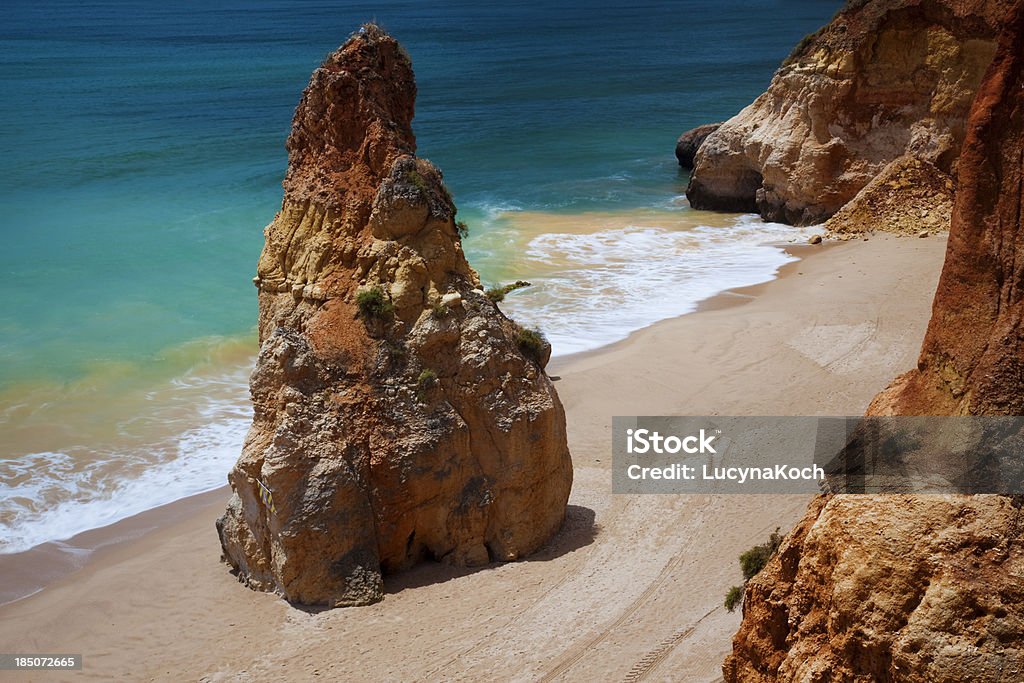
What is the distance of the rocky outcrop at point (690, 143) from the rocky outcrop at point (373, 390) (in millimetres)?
30120

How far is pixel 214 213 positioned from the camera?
35.5 m

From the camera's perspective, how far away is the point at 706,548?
11.1m

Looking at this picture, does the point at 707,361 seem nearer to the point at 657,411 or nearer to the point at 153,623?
the point at 657,411

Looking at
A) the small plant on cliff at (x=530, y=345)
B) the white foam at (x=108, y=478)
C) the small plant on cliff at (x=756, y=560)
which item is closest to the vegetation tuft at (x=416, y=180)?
the small plant on cliff at (x=530, y=345)

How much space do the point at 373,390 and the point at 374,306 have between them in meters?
0.86

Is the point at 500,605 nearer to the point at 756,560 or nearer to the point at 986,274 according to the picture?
the point at 756,560

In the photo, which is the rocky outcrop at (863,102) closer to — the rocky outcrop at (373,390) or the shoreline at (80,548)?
the rocky outcrop at (373,390)

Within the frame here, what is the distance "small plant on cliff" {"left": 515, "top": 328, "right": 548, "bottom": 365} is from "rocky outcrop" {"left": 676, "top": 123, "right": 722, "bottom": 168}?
30.0 meters

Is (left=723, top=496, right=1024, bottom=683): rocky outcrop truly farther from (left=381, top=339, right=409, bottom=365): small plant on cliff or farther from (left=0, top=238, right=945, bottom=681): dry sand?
(left=381, top=339, right=409, bottom=365): small plant on cliff

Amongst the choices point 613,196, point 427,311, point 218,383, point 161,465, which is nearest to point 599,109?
point 613,196

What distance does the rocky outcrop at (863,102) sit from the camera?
25.8m

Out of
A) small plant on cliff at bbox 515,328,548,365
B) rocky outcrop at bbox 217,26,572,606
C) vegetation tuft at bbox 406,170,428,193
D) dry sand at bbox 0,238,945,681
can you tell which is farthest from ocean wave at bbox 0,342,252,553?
vegetation tuft at bbox 406,170,428,193

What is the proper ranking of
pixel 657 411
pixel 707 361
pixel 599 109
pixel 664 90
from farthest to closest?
pixel 664 90
pixel 599 109
pixel 707 361
pixel 657 411

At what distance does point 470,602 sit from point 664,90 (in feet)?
181
